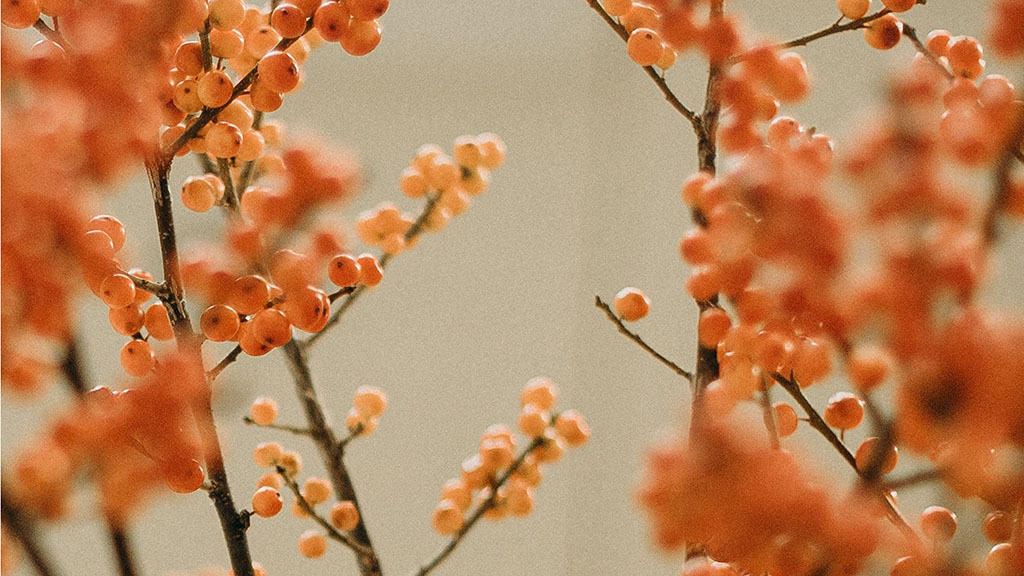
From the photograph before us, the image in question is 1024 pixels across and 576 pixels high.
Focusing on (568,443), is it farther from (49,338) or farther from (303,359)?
(49,338)

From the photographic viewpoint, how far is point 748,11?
4.89 ft

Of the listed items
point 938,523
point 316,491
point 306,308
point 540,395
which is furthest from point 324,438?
point 938,523

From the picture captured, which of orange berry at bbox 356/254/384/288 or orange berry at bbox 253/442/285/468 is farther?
orange berry at bbox 253/442/285/468

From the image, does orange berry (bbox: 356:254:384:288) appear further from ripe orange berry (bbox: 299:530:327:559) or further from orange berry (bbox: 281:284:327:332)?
ripe orange berry (bbox: 299:530:327:559)

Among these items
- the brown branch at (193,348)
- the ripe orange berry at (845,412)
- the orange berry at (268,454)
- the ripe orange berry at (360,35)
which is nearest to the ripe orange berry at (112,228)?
the brown branch at (193,348)

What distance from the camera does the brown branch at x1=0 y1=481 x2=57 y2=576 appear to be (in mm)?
261

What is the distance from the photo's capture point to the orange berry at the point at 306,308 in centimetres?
35

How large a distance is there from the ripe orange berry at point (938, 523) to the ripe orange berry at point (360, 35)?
0.32m

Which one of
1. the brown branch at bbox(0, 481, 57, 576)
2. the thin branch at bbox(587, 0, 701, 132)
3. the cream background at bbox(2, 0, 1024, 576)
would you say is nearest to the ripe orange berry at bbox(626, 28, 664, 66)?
the thin branch at bbox(587, 0, 701, 132)

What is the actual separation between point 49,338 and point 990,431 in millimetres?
250

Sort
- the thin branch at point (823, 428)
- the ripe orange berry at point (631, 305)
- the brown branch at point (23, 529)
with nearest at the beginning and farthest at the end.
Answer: the brown branch at point (23, 529) < the thin branch at point (823, 428) < the ripe orange berry at point (631, 305)

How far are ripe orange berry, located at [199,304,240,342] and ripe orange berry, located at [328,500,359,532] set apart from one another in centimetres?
21

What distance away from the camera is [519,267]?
1.61 meters

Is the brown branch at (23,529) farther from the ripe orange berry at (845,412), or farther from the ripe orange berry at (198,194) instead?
the ripe orange berry at (845,412)
